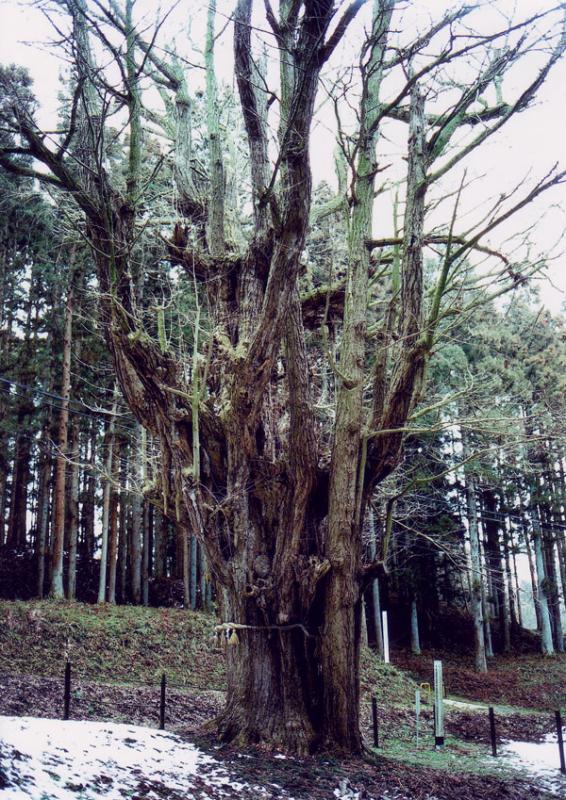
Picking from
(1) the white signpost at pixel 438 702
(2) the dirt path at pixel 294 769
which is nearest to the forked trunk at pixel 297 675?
(2) the dirt path at pixel 294 769

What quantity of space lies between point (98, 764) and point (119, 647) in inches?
431

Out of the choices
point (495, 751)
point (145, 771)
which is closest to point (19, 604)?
point (495, 751)

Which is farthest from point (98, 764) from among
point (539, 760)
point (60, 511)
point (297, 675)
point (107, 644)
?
point (60, 511)

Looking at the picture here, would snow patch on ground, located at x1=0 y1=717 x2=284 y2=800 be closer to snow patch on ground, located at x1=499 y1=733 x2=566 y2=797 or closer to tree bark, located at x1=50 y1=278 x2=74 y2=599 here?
snow patch on ground, located at x1=499 y1=733 x2=566 y2=797

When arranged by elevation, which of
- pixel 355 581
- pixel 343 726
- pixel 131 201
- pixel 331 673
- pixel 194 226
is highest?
pixel 194 226

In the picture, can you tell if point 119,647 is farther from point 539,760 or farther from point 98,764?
point 98,764

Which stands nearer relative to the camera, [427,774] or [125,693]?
[427,774]

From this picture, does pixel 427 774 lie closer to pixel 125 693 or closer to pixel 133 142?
pixel 125 693

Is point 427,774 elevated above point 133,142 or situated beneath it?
situated beneath

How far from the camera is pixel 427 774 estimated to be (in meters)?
7.45

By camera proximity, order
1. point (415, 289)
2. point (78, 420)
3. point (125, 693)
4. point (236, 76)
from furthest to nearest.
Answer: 1. point (78, 420)
2. point (125, 693)
3. point (415, 289)
4. point (236, 76)

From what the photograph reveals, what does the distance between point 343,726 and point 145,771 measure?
2.52 m

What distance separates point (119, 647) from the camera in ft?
51.9

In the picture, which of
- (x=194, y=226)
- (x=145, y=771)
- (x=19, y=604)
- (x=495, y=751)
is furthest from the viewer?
(x=19, y=604)
